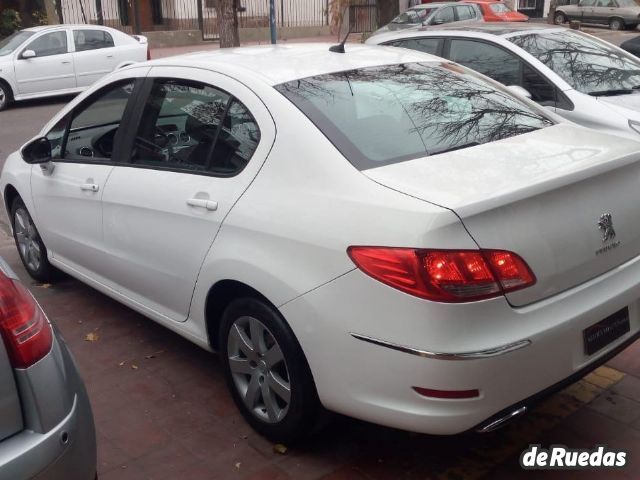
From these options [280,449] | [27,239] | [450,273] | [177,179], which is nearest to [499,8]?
[27,239]

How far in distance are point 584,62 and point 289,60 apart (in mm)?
3902

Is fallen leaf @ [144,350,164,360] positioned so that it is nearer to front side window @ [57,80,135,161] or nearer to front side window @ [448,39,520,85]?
front side window @ [57,80,135,161]

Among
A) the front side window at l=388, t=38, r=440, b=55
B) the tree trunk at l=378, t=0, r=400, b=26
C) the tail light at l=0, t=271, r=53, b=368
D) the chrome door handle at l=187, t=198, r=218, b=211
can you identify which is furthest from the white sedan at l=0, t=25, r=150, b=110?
the tail light at l=0, t=271, r=53, b=368

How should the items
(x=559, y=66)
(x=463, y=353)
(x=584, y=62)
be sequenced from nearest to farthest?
(x=463, y=353), (x=559, y=66), (x=584, y=62)

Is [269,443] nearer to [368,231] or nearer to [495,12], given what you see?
[368,231]

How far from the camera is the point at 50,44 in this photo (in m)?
14.6

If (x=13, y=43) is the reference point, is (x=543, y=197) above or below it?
above

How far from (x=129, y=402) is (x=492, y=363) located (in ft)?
6.71

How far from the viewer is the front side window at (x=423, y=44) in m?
7.50

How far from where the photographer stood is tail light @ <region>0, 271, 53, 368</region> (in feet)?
7.66

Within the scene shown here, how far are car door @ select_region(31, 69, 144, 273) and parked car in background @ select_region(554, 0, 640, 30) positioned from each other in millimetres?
28348

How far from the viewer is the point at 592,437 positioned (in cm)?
339

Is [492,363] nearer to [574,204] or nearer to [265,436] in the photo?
[574,204]

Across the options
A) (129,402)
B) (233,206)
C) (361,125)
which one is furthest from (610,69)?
(129,402)
